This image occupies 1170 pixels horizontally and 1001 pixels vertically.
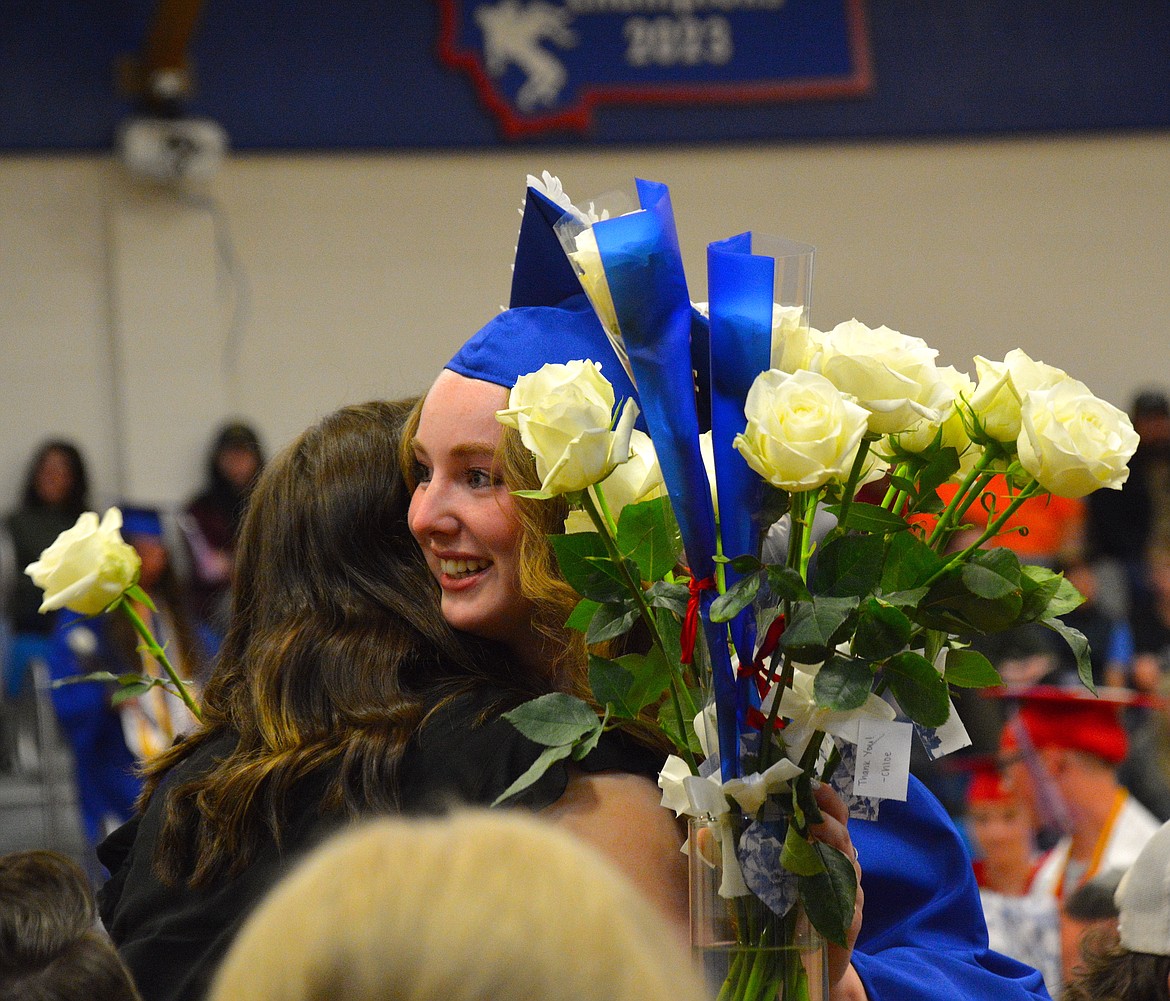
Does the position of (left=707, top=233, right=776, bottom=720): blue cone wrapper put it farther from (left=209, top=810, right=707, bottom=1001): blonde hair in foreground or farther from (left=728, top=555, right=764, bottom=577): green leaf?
(left=209, top=810, right=707, bottom=1001): blonde hair in foreground

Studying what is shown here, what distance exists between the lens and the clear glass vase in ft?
4.17

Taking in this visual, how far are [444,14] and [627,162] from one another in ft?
3.87

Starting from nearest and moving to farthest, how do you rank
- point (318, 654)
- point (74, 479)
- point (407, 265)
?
point (318, 654)
point (74, 479)
point (407, 265)

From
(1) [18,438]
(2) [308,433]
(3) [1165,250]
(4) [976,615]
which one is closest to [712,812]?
(4) [976,615]

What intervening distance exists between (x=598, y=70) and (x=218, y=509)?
2989 mm

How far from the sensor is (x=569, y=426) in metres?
1.21

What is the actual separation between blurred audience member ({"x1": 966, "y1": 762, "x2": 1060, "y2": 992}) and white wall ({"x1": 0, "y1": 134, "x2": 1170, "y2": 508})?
3813 mm

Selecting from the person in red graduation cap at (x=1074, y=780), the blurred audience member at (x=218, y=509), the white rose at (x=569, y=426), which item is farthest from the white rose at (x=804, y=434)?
the blurred audience member at (x=218, y=509)

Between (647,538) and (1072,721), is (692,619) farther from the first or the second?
(1072,721)

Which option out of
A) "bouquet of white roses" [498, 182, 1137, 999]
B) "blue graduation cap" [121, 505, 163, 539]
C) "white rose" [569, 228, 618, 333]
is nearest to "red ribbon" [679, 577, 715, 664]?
"bouquet of white roses" [498, 182, 1137, 999]

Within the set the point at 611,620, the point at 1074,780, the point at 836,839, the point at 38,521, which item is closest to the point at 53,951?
the point at 611,620

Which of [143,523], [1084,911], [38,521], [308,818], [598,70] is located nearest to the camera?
[308,818]

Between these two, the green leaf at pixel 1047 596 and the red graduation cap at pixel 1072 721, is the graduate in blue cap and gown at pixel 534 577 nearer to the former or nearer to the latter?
the green leaf at pixel 1047 596

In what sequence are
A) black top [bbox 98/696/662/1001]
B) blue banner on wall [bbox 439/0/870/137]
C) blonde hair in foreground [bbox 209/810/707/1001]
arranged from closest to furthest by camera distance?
blonde hair in foreground [bbox 209/810/707/1001], black top [bbox 98/696/662/1001], blue banner on wall [bbox 439/0/870/137]
